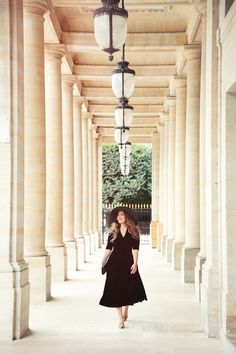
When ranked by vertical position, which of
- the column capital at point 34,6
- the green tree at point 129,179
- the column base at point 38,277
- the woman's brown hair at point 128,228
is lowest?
the column base at point 38,277

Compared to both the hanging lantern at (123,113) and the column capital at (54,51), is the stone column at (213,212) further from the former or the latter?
the column capital at (54,51)

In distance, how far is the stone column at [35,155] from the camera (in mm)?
15250

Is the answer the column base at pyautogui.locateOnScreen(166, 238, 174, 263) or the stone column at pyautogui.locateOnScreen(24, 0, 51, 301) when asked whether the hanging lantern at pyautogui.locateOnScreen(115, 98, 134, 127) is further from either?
the column base at pyautogui.locateOnScreen(166, 238, 174, 263)

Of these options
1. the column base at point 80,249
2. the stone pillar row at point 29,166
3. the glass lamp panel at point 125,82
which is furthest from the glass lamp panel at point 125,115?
the column base at point 80,249

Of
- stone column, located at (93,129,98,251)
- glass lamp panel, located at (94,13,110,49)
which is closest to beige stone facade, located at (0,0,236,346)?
glass lamp panel, located at (94,13,110,49)

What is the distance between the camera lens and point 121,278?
12039mm

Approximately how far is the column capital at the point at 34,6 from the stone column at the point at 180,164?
364 inches

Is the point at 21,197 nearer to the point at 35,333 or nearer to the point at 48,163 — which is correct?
the point at 35,333

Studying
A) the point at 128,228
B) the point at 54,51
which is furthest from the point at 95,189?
the point at 128,228

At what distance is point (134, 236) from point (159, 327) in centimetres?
192

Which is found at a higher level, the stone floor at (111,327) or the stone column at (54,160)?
the stone column at (54,160)

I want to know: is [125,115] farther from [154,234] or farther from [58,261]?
[154,234]

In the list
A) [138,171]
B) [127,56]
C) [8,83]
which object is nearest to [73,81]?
[127,56]

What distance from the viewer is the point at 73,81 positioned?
78.7ft
